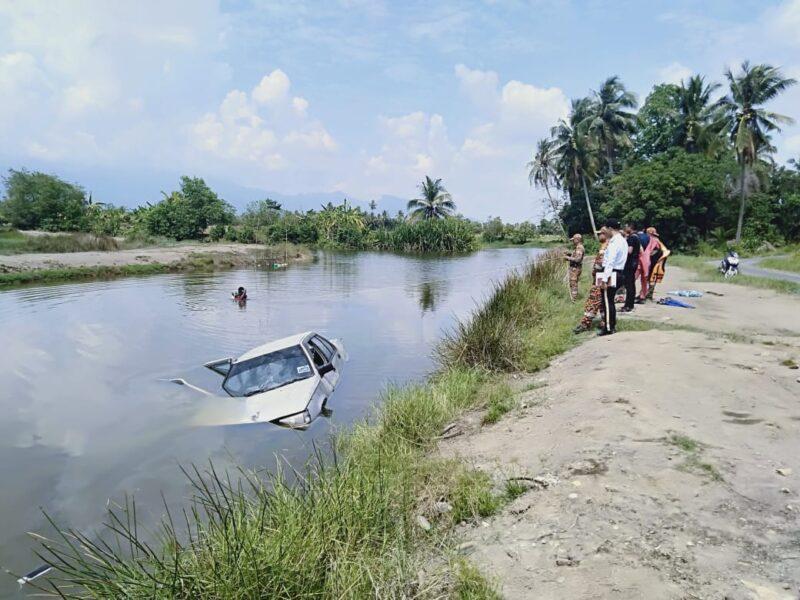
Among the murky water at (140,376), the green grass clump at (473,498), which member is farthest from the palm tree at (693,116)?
the green grass clump at (473,498)

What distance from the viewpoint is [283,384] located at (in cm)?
971

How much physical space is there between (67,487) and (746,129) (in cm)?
4542

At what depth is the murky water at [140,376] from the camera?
712 centimetres

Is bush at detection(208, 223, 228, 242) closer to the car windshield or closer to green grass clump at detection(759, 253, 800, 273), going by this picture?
green grass clump at detection(759, 253, 800, 273)

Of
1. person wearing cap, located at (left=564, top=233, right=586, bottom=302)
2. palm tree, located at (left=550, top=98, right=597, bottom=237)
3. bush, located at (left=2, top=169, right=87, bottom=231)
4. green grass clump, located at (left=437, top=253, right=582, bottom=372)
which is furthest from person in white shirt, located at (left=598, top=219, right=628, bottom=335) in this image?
bush, located at (left=2, top=169, right=87, bottom=231)

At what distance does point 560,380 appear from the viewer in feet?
27.7

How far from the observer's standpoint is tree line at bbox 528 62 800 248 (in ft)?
127

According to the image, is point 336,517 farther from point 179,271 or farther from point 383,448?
point 179,271

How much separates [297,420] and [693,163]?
144ft

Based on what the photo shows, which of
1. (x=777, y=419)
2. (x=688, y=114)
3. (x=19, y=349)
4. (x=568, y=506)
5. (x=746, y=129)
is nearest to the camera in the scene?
(x=568, y=506)

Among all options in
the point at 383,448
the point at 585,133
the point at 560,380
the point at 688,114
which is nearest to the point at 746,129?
the point at 688,114

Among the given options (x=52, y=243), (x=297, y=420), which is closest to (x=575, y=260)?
(x=297, y=420)

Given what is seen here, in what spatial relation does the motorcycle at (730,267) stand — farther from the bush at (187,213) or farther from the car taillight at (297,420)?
the bush at (187,213)

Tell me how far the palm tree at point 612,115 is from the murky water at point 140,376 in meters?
33.1
